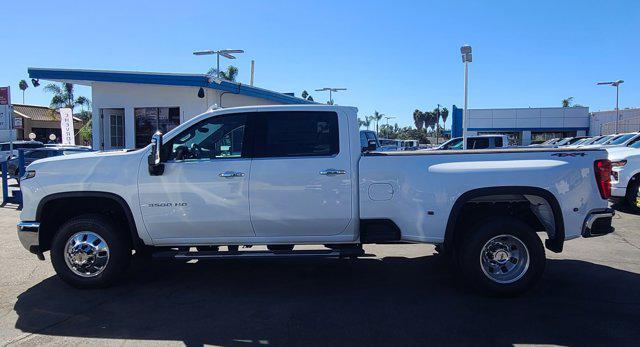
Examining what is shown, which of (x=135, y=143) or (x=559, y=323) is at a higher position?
(x=135, y=143)

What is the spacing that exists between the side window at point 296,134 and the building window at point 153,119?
12.9 metres

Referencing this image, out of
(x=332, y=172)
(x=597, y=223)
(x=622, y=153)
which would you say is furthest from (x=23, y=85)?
(x=597, y=223)

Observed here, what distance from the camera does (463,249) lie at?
17.5 feet

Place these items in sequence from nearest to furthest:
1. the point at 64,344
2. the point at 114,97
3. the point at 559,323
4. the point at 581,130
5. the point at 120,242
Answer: the point at 64,344 → the point at 559,323 → the point at 120,242 → the point at 114,97 → the point at 581,130

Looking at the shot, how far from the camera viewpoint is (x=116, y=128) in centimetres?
1831

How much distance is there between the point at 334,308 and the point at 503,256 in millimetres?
1885

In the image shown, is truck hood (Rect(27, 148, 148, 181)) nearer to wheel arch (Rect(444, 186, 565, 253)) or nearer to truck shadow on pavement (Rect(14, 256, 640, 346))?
truck shadow on pavement (Rect(14, 256, 640, 346))

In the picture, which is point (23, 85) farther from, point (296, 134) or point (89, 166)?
point (296, 134)

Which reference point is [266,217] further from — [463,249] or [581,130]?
[581,130]

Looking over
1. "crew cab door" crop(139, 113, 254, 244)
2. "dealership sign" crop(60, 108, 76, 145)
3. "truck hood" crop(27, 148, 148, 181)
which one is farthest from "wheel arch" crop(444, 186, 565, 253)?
"dealership sign" crop(60, 108, 76, 145)

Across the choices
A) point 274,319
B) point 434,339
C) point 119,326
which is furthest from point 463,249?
point 119,326

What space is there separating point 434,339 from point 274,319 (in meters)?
1.49

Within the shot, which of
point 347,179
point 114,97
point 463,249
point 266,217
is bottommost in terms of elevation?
point 463,249

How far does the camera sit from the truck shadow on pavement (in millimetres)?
4391
